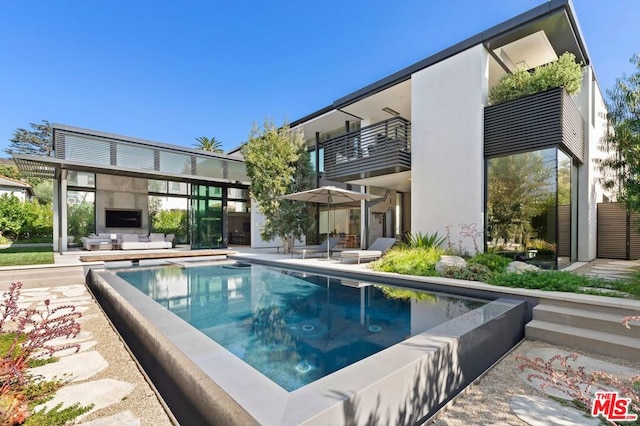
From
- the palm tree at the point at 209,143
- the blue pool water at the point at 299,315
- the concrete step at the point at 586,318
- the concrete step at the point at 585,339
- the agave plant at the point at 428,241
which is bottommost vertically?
the blue pool water at the point at 299,315

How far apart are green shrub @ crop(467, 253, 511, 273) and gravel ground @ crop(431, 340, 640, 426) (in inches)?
134

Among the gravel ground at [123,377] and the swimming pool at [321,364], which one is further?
the gravel ground at [123,377]

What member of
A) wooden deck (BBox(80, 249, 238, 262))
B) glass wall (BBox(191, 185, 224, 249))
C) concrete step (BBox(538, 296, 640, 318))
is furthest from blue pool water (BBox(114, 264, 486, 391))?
glass wall (BBox(191, 185, 224, 249))

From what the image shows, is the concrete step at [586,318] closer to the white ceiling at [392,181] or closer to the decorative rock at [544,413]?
the decorative rock at [544,413]

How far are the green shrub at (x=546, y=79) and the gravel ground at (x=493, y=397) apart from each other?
698cm

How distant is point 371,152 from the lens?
442 inches

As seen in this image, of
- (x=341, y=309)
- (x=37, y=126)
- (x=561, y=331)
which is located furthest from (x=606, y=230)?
(x=37, y=126)

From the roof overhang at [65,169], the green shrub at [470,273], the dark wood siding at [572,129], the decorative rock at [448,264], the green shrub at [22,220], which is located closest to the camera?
the green shrub at [470,273]

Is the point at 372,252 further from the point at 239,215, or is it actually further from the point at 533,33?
the point at 239,215

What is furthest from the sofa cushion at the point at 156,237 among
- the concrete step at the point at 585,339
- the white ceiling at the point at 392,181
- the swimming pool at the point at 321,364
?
the concrete step at the point at 585,339

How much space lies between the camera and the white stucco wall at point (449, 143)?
8.76 meters

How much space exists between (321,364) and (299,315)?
1.95 meters

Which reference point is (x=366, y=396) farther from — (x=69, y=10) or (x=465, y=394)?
(x=69, y=10)

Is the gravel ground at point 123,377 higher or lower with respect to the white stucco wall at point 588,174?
lower
